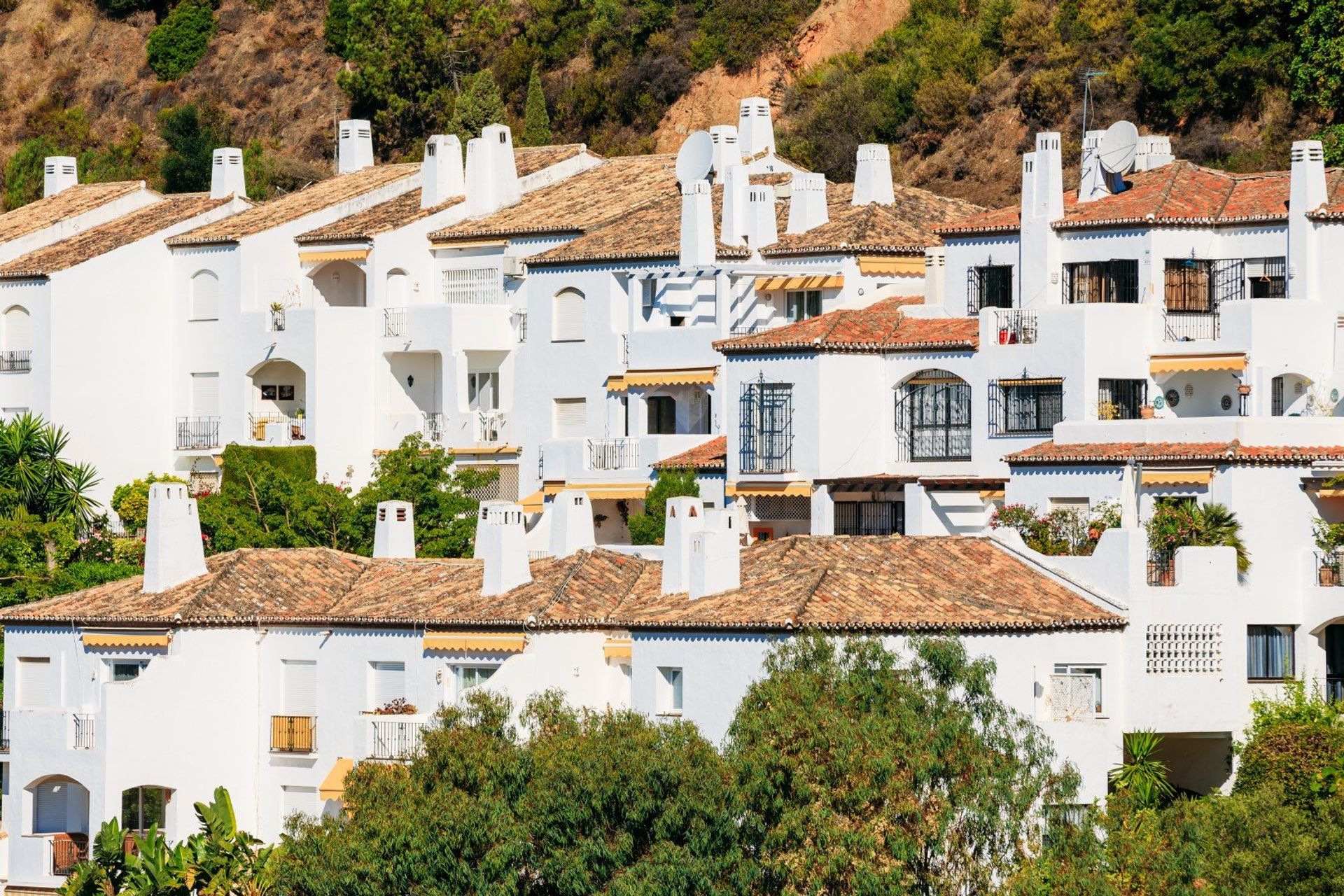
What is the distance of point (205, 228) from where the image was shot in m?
80.4

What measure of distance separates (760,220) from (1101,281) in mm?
9426

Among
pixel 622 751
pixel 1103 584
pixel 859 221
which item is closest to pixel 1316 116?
pixel 859 221

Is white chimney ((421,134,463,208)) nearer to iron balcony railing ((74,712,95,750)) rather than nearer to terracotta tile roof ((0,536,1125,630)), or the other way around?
terracotta tile roof ((0,536,1125,630))

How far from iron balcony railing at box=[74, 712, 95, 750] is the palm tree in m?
15.3

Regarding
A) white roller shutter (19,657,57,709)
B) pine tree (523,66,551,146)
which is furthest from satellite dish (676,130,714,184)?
pine tree (523,66,551,146)

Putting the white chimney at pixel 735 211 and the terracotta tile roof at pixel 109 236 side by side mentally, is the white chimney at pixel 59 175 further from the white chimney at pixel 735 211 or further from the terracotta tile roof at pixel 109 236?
the white chimney at pixel 735 211

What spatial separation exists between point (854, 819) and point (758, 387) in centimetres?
2053

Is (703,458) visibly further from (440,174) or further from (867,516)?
(440,174)

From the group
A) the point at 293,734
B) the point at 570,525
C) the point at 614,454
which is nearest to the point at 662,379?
the point at 614,454

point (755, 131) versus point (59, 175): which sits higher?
point (59, 175)

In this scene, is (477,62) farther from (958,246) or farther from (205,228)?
(958,246)

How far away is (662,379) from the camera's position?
230 feet

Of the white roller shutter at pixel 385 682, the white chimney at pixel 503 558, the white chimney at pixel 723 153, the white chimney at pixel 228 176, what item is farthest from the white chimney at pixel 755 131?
the white roller shutter at pixel 385 682

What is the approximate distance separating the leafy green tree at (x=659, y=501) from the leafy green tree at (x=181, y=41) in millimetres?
55351
